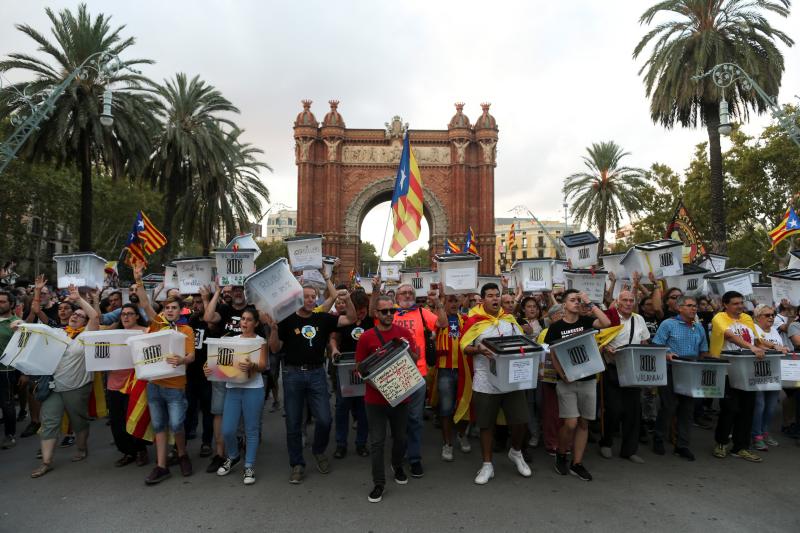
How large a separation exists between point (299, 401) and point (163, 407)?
1657 millimetres

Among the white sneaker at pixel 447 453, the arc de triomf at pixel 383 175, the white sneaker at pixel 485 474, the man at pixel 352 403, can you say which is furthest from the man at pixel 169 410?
the arc de triomf at pixel 383 175

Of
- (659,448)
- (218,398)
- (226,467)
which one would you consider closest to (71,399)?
(218,398)

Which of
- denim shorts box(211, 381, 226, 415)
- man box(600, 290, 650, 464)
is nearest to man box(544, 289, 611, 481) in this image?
man box(600, 290, 650, 464)

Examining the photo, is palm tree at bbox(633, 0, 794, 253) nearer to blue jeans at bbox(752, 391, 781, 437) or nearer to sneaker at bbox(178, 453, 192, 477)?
blue jeans at bbox(752, 391, 781, 437)

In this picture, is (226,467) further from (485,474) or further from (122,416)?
(485,474)

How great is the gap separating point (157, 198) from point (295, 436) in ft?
130

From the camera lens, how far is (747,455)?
6.41 m

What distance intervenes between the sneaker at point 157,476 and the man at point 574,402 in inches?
181

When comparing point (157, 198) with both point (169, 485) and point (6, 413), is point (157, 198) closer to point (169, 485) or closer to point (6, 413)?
point (6, 413)

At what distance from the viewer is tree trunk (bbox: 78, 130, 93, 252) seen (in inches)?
681

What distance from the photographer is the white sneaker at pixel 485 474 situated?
5480 mm

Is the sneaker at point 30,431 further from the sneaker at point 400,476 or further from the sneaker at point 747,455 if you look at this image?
the sneaker at point 747,455

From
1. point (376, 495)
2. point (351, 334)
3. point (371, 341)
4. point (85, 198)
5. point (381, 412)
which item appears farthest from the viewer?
point (85, 198)

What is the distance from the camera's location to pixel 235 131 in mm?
25328
